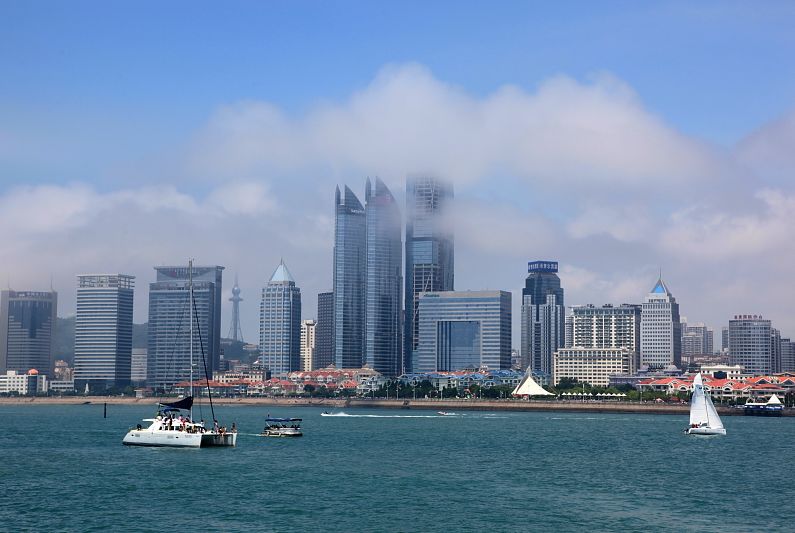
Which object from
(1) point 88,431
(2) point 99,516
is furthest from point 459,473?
(1) point 88,431

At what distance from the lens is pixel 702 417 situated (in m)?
146

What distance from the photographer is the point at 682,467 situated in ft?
306

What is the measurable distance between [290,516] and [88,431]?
90.3m

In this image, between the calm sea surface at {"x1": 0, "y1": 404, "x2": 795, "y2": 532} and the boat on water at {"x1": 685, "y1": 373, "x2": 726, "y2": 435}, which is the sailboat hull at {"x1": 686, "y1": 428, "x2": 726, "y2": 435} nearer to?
the boat on water at {"x1": 685, "y1": 373, "x2": 726, "y2": 435}

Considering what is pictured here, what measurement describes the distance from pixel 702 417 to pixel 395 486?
81739 mm

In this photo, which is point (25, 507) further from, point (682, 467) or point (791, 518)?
point (682, 467)

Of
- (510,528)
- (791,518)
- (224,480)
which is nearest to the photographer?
(510,528)

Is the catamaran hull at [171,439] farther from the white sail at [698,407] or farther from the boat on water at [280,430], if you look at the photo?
the white sail at [698,407]

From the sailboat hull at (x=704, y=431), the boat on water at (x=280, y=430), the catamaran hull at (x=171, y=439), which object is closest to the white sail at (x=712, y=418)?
the sailboat hull at (x=704, y=431)

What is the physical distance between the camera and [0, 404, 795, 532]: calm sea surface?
199ft

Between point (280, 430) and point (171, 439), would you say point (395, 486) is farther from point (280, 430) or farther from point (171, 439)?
point (280, 430)

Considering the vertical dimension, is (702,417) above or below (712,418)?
above

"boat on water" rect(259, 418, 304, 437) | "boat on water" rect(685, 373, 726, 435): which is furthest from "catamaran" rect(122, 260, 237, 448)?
"boat on water" rect(685, 373, 726, 435)

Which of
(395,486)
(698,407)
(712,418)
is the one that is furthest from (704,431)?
(395,486)
